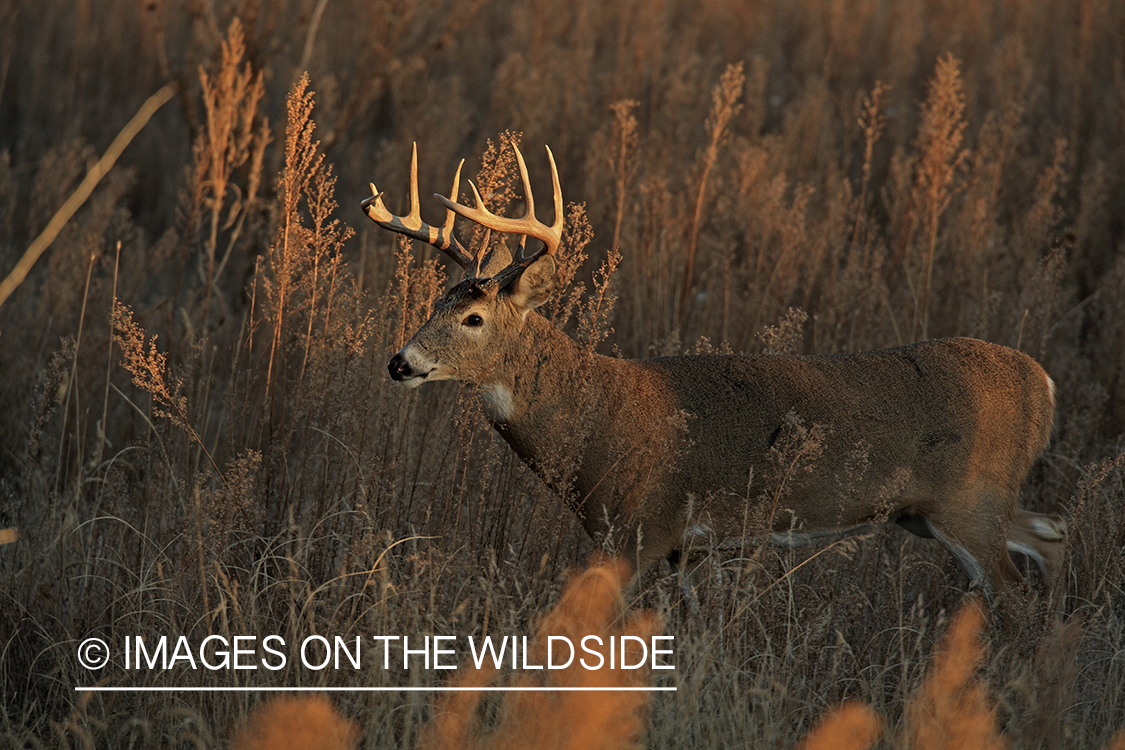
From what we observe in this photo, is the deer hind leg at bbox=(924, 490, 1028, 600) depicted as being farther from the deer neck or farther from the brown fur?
the deer neck

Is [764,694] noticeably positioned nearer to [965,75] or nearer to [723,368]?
[723,368]

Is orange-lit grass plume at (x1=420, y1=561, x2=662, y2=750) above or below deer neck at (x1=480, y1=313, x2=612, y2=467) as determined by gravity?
below

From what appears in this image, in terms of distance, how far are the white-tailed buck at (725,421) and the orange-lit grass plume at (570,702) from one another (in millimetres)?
583

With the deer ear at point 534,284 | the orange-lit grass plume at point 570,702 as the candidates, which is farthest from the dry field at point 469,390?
the deer ear at point 534,284

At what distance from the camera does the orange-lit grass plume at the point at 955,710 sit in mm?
2736

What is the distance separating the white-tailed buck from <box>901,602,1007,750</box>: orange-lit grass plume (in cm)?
92

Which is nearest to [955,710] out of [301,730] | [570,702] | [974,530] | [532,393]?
[570,702]

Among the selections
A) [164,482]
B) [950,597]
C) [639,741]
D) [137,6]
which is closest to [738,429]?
[950,597]

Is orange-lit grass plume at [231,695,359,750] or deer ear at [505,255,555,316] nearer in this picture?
orange-lit grass plume at [231,695,359,750]

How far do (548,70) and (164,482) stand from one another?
585 centimetres

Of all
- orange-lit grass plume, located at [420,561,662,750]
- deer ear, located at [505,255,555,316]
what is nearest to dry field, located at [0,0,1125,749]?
orange-lit grass plume, located at [420,561,662,750]

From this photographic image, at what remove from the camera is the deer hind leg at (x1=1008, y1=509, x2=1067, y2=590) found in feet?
14.9

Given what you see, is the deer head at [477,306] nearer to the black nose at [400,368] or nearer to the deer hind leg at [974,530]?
the black nose at [400,368]

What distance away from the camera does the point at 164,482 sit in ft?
13.2
